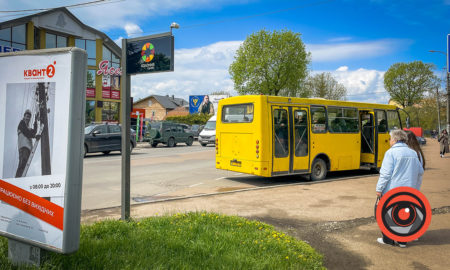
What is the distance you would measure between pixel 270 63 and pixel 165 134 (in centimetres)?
2244

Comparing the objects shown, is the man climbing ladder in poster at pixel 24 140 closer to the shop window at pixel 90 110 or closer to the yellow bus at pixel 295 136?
the yellow bus at pixel 295 136

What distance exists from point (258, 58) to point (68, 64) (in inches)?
1752

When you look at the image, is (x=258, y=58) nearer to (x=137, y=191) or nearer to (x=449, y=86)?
(x=449, y=86)

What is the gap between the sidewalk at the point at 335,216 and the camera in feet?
16.0

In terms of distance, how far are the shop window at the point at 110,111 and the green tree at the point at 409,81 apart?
2076 inches

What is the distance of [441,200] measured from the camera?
8.68m

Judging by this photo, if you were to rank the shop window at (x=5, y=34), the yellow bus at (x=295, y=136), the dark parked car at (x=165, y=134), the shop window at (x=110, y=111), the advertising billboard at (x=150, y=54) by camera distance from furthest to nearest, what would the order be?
the shop window at (x=110, y=111) → the shop window at (x=5, y=34) → the dark parked car at (x=165, y=134) → the yellow bus at (x=295, y=136) → the advertising billboard at (x=150, y=54)

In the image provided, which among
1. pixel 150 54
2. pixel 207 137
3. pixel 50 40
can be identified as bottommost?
pixel 207 137

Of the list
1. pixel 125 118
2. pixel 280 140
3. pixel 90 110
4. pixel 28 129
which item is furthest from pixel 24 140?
pixel 90 110

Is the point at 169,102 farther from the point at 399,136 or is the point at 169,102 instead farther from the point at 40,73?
the point at 40,73

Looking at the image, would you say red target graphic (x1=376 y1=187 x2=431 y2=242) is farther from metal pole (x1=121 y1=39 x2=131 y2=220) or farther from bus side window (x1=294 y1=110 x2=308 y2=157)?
bus side window (x1=294 y1=110 x2=308 y2=157)

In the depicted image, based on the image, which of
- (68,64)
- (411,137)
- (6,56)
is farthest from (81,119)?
(411,137)

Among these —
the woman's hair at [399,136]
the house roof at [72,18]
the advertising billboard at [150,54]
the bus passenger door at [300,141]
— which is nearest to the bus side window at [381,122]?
the bus passenger door at [300,141]

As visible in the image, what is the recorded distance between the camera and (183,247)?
4.53 m
